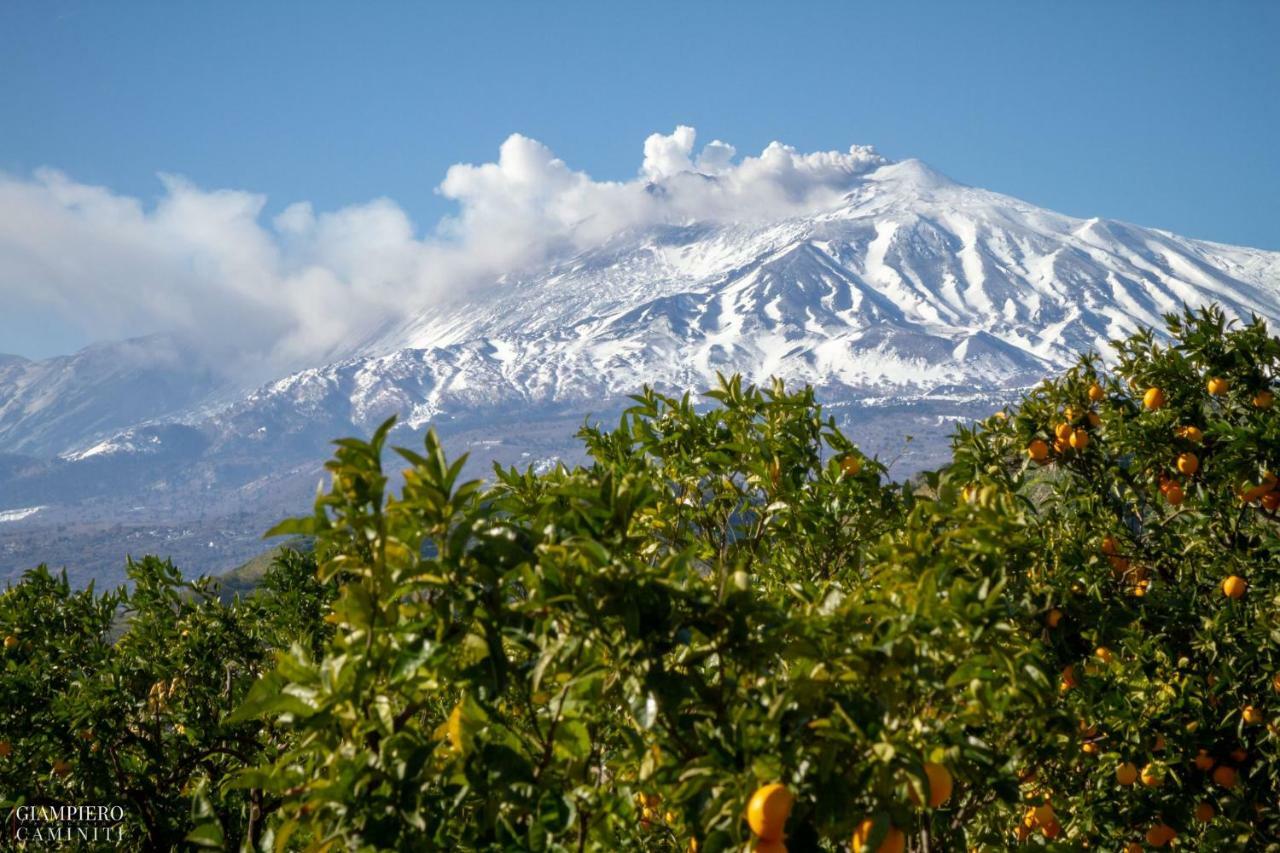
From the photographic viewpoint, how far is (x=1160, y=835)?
14.3ft

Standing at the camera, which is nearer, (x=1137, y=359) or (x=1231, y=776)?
(x=1231, y=776)

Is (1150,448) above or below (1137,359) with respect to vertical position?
below

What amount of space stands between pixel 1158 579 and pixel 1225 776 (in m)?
1.16

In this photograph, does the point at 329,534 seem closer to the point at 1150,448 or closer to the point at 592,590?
the point at 592,590

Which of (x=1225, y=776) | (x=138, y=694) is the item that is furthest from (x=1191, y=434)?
(x=138, y=694)

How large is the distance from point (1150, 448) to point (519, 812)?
455cm

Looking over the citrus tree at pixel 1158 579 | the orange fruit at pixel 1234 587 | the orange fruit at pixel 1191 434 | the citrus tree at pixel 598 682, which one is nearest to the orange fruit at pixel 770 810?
the citrus tree at pixel 598 682

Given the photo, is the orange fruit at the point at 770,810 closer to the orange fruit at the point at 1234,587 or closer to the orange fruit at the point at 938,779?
the orange fruit at the point at 938,779

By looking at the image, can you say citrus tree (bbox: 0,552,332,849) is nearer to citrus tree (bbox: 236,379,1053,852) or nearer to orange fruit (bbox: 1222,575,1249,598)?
citrus tree (bbox: 236,379,1053,852)

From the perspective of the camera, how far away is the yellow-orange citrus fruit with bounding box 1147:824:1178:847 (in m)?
4.34

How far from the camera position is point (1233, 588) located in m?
4.80

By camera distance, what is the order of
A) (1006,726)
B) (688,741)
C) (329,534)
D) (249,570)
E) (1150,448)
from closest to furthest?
(329,534)
(688,741)
(1006,726)
(1150,448)
(249,570)

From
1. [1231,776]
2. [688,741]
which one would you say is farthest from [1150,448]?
[688,741]

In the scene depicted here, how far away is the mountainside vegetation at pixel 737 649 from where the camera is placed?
2.00m
